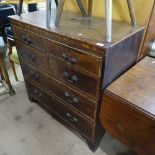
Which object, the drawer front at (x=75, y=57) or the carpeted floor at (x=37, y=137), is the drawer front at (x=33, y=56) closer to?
the drawer front at (x=75, y=57)

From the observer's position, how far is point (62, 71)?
1.18m

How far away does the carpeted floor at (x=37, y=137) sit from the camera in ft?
4.68

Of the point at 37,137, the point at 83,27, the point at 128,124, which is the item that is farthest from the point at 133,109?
the point at 37,137

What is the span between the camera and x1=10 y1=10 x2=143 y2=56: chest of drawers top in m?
0.90

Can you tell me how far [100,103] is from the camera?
42.9 inches

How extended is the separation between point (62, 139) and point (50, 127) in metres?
0.19

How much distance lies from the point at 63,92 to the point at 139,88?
1.94ft

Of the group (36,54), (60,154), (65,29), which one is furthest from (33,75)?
(60,154)

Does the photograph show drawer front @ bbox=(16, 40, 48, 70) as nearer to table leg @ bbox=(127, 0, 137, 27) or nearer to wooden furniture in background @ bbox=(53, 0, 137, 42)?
wooden furniture in background @ bbox=(53, 0, 137, 42)

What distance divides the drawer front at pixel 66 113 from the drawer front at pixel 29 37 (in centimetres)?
48

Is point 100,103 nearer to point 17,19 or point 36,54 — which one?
A: point 36,54

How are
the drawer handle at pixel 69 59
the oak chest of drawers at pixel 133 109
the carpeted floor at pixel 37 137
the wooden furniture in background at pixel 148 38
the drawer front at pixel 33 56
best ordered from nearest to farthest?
the oak chest of drawers at pixel 133 109, the drawer handle at pixel 69 59, the wooden furniture in background at pixel 148 38, the drawer front at pixel 33 56, the carpeted floor at pixel 37 137

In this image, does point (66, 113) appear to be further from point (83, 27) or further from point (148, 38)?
point (148, 38)

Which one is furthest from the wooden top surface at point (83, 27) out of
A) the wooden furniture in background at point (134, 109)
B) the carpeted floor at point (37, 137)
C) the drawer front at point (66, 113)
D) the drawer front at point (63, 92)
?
the carpeted floor at point (37, 137)
